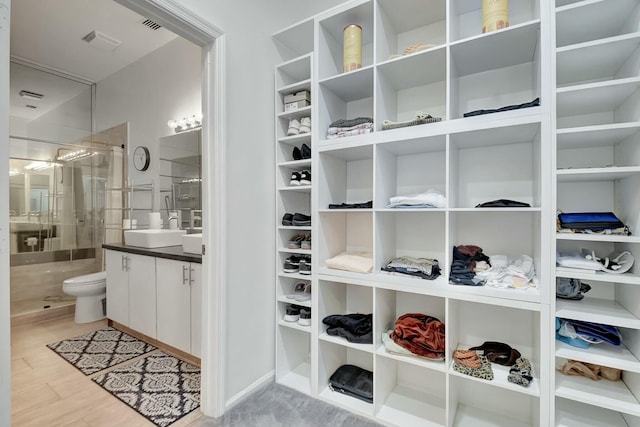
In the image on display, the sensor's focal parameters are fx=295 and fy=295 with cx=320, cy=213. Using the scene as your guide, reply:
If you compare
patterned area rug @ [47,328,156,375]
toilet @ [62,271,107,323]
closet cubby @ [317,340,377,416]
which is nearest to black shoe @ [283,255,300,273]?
closet cubby @ [317,340,377,416]

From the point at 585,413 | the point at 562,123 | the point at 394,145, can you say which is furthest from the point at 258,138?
the point at 585,413

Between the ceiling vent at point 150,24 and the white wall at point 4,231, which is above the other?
the ceiling vent at point 150,24

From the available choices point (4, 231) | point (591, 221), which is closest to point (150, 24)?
point (4, 231)

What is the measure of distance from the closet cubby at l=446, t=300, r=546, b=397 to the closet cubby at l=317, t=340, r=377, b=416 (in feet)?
1.86

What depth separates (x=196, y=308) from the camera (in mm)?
2174

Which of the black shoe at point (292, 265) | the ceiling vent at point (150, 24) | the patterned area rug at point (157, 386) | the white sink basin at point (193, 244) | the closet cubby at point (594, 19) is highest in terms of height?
the ceiling vent at point (150, 24)

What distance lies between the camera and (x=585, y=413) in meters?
1.39

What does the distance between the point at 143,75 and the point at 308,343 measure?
3.53 meters

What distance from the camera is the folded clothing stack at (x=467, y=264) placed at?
4.86ft

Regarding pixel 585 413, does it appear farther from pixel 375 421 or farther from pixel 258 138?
pixel 258 138

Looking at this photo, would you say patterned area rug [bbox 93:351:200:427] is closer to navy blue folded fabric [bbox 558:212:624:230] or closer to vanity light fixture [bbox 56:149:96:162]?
navy blue folded fabric [bbox 558:212:624:230]

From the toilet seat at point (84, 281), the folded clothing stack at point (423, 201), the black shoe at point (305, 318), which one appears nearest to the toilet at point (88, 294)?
the toilet seat at point (84, 281)

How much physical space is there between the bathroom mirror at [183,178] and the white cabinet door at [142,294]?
0.55 meters

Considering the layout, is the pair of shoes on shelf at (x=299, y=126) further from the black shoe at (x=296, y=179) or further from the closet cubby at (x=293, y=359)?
the closet cubby at (x=293, y=359)
